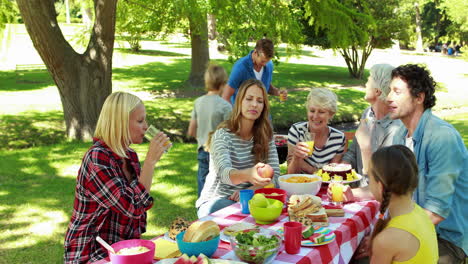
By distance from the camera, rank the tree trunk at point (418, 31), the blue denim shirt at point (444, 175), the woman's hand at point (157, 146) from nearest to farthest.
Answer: the woman's hand at point (157, 146), the blue denim shirt at point (444, 175), the tree trunk at point (418, 31)

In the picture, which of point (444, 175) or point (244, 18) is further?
point (244, 18)

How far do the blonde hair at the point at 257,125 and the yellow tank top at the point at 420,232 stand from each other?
1553 mm

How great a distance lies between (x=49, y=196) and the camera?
241 inches

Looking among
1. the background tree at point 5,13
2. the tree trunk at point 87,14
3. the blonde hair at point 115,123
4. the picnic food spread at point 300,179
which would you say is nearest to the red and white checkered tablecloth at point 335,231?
the picnic food spread at point 300,179

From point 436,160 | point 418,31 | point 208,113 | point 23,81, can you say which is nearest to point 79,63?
point 208,113

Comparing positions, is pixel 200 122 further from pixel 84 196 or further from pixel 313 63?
pixel 313 63

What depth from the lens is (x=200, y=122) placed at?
17.8 ft

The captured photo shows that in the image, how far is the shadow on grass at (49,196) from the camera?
15.6 feet

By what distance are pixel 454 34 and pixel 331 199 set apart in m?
39.9

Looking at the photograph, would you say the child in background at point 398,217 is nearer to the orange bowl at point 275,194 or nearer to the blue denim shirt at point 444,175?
the blue denim shirt at point 444,175

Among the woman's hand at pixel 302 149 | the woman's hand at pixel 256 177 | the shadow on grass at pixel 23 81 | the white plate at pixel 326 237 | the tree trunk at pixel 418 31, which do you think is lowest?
the shadow on grass at pixel 23 81

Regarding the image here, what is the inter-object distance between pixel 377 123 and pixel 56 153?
6365 mm

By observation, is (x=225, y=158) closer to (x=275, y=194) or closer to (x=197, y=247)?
(x=275, y=194)

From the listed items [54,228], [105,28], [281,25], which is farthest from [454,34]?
[54,228]
